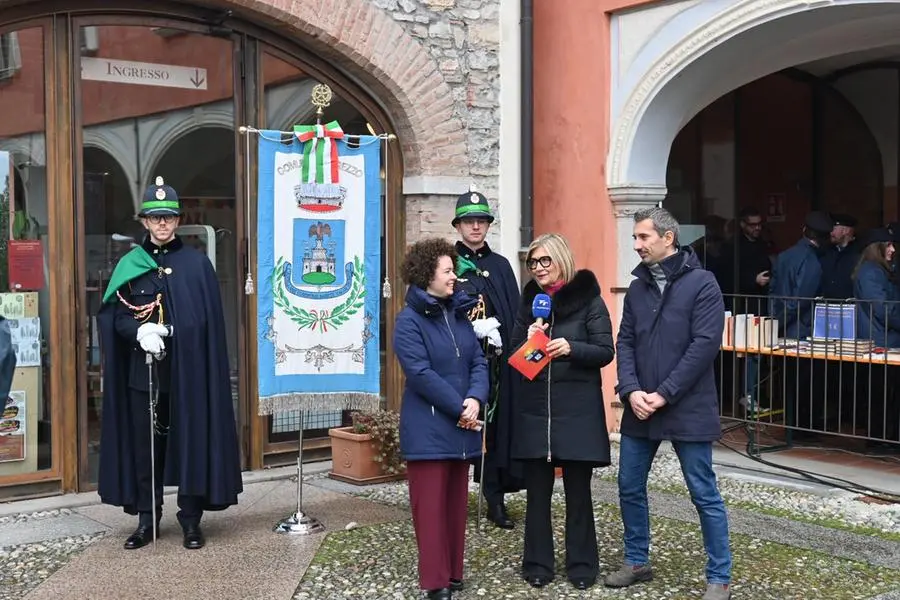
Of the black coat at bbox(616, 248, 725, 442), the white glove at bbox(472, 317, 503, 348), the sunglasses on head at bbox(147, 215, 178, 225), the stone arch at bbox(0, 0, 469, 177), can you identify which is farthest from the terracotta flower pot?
the black coat at bbox(616, 248, 725, 442)

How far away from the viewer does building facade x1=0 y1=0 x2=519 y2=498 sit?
7.22 m

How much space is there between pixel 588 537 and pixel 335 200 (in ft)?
7.88

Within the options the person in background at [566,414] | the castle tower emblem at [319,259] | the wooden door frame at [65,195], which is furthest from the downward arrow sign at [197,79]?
the person in background at [566,414]

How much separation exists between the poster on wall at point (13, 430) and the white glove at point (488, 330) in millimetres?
3156

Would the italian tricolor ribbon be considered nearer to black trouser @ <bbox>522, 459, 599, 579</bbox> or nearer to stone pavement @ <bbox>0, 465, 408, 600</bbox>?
stone pavement @ <bbox>0, 465, 408, 600</bbox>

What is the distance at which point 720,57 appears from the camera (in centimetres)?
825

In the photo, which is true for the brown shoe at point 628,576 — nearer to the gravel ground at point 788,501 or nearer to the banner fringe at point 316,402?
the gravel ground at point 788,501

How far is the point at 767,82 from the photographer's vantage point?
38.5ft

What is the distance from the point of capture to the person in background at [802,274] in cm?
902

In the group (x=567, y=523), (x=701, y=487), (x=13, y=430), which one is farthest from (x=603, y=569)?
(x=13, y=430)

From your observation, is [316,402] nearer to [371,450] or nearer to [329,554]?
[329,554]

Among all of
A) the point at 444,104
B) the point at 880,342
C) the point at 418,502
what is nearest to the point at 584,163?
the point at 444,104

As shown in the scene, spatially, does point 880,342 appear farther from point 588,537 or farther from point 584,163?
point 588,537

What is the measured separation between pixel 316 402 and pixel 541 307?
5.86 feet
